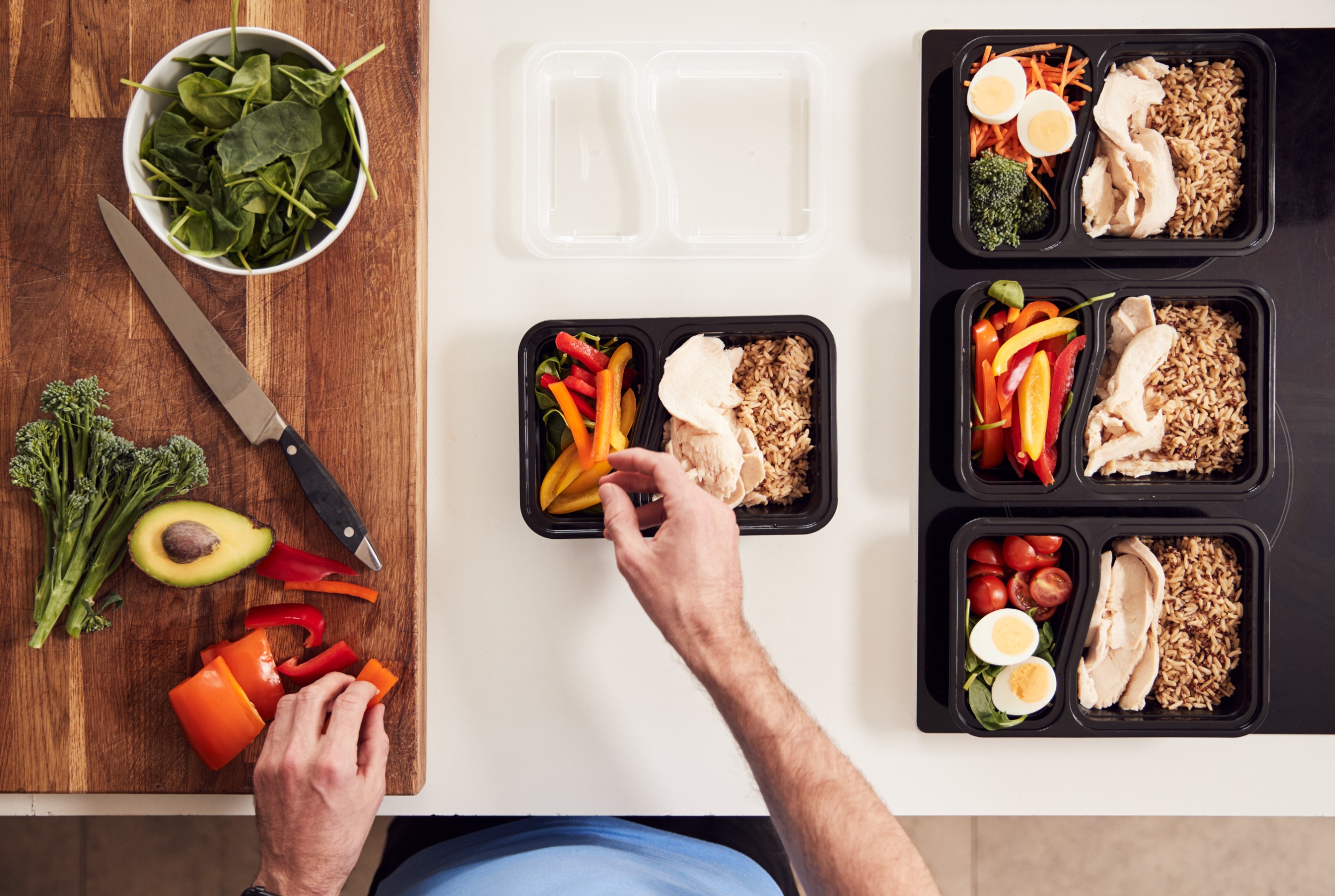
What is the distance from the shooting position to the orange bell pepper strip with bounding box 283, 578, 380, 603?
146 cm

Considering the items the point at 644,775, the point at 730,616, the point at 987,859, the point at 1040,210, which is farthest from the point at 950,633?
the point at 987,859

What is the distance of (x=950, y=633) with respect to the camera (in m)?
1.47

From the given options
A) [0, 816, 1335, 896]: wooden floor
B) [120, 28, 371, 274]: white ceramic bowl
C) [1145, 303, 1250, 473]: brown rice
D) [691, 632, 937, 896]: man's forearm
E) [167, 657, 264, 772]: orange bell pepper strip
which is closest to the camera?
[691, 632, 937, 896]: man's forearm

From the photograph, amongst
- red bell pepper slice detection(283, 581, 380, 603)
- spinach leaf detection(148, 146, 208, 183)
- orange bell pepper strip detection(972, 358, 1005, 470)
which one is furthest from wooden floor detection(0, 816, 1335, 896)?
spinach leaf detection(148, 146, 208, 183)

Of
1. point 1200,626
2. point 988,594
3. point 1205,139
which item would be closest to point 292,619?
point 988,594

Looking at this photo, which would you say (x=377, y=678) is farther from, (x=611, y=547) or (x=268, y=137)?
(x=268, y=137)

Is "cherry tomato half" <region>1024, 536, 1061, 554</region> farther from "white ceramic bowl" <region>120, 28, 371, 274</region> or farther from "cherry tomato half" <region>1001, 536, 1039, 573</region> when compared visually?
"white ceramic bowl" <region>120, 28, 371, 274</region>

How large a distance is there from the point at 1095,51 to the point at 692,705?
1472 millimetres

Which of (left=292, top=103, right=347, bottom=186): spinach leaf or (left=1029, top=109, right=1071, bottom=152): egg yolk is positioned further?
(left=1029, top=109, right=1071, bottom=152): egg yolk

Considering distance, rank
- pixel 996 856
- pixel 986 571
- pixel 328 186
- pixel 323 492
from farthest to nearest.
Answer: pixel 996 856
pixel 986 571
pixel 323 492
pixel 328 186

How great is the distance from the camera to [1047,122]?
1.43 meters

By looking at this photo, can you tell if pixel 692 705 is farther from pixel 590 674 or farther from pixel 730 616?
pixel 730 616

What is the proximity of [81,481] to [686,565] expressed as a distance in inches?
43.2

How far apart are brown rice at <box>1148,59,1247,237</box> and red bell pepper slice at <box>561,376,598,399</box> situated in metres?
1.16
